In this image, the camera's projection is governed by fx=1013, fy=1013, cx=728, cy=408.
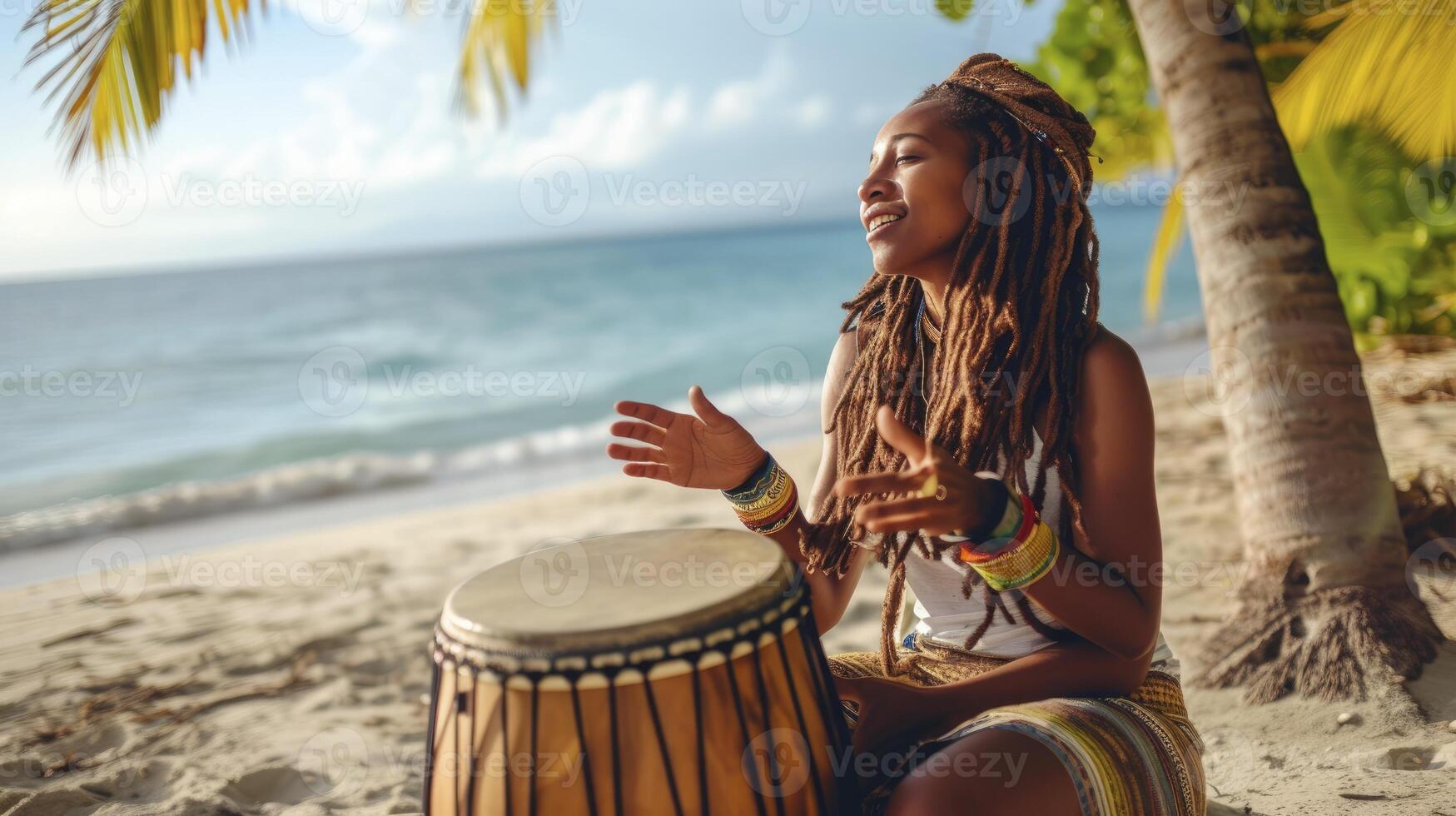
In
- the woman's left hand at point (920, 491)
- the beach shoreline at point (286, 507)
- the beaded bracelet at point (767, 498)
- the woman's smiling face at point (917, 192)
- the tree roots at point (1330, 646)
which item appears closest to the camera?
the woman's left hand at point (920, 491)

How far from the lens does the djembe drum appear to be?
1.30m

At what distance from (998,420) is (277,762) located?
7.95ft

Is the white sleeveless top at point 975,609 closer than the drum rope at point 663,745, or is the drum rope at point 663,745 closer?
the drum rope at point 663,745

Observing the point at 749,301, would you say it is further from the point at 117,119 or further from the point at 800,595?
the point at 800,595

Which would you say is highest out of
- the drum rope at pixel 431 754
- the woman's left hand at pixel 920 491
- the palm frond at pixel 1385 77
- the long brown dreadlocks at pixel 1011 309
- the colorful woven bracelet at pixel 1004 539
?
the palm frond at pixel 1385 77

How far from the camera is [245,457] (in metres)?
11.6

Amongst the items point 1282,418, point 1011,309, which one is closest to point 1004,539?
point 1011,309

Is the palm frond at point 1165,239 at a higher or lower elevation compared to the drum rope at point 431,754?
higher

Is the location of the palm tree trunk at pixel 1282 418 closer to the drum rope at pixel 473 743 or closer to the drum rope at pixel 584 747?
the drum rope at pixel 584 747

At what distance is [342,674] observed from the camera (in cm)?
376

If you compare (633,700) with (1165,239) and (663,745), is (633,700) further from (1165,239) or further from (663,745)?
(1165,239)

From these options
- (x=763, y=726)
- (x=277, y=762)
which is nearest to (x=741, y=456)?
(x=763, y=726)

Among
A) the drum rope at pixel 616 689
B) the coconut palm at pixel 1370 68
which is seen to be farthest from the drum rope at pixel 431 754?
the coconut palm at pixel 1370 68

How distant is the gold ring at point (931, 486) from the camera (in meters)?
1.33
